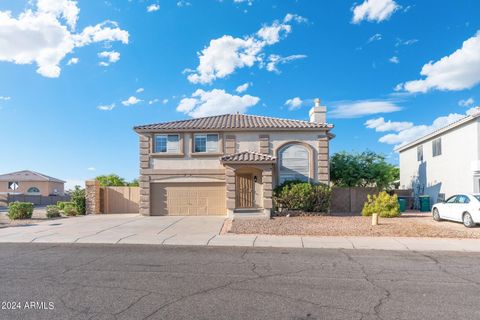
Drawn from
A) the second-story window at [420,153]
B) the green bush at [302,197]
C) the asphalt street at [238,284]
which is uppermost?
the second-story window at [420,153]

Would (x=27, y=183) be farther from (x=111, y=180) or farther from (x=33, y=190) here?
(x=111, y=180)

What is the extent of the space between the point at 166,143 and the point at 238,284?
1638 centimetres

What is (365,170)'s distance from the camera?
2664 centimetres

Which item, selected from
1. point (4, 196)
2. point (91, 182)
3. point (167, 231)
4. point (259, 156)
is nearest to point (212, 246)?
point (167, 231)

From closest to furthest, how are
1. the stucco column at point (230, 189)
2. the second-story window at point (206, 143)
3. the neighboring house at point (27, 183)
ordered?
the stucco column at point (230, 189)
the second-story window at point (206, 143)
the neighboring house at point (27, 183)

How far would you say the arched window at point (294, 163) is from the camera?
2233 cm

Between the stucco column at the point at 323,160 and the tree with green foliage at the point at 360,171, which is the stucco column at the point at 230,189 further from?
the tree with green foliage at the point at 360,171

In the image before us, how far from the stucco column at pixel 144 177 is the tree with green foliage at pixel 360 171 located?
13258 millimetres

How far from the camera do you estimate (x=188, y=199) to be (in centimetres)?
2219

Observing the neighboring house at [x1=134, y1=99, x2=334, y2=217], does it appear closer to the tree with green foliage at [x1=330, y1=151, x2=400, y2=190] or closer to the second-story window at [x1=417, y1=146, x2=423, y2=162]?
the tree with green foliage at [x1=330, y1=151, x2=400, y2=190]

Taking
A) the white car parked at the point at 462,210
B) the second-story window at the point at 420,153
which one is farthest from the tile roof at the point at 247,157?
the second-story window at the point at 420,153

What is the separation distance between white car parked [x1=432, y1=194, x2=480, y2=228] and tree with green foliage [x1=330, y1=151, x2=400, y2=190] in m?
8.04

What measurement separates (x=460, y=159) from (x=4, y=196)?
50.0 meters

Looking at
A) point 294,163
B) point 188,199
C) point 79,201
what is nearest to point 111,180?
point 79,201
